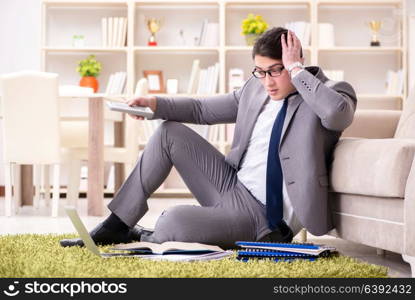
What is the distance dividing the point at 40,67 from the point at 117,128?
1341 millimetres

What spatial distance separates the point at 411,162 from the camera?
6.70 feet

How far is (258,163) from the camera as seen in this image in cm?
248

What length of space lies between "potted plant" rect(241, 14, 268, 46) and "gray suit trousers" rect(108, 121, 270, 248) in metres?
3.72

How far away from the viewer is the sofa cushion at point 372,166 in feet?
6.72

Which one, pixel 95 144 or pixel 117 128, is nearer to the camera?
pixel 95 144

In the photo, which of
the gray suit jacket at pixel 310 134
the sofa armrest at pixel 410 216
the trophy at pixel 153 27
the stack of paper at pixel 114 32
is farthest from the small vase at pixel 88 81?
the sofa armrest at pixel 410 216

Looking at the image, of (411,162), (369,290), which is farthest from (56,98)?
(369,290)

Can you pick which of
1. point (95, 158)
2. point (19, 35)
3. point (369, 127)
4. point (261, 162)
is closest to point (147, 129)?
point (19, 35)

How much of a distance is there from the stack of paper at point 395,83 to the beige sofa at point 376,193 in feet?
12.7

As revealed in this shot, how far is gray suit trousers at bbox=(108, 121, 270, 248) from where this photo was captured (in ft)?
7.82

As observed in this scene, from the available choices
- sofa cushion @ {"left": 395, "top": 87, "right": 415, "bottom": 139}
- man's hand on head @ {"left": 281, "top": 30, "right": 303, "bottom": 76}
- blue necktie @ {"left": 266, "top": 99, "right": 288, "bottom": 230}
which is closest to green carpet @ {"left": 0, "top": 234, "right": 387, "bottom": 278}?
blue necktie @ {"left": 266, "top": 99, "right": 288, "bottom": 230}

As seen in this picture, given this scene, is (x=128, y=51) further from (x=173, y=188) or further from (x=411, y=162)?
(x=411, y=162)

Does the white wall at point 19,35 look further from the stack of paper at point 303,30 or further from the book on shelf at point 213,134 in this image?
the stack of paper at point 303,30

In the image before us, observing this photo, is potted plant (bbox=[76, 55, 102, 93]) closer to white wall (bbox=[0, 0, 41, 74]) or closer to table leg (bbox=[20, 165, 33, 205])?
white wall (bbox=[0, 0, 41, 74])
